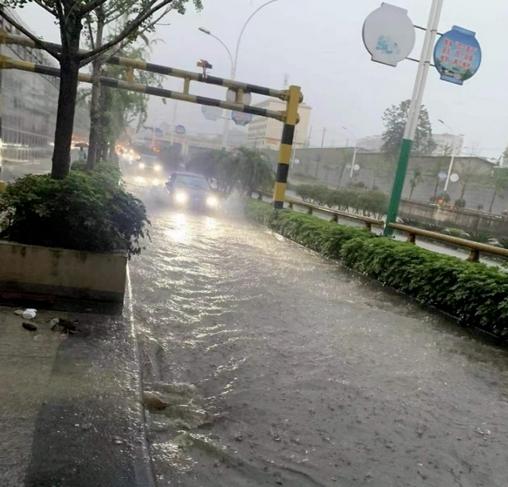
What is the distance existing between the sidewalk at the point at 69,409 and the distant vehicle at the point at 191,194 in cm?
1536

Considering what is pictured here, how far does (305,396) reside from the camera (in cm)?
415

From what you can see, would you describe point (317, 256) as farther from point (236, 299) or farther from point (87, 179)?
point (87, 179)

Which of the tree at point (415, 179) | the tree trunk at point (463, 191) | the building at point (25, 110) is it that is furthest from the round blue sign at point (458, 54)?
the tree at point (415, 179)

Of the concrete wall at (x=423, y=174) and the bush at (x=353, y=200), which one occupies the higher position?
the concrete wall at (x=423, y=174)

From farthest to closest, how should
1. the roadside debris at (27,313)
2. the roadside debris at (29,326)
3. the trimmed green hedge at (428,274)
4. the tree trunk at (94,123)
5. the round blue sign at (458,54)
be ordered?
the tree trunk at (94,123)
the round blue sign at (458,54)
the trimmed green hedge at (428,274)
the roadside debris at (27,313)
the roadside debris at (29,326)

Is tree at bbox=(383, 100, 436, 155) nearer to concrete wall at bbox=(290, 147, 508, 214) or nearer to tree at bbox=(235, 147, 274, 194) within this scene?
concrete wall at bbox=(290, 147, 508, 214)

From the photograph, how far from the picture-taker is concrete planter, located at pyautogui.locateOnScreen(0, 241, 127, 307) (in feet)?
15.2

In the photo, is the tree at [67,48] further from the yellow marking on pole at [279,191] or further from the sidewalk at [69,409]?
the yellow marking on pole at [279,191]

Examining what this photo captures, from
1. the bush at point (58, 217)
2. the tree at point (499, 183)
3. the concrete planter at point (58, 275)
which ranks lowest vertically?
the concrete planter at point (58, 275)

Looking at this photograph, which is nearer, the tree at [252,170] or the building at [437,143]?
the tree at [252,170]

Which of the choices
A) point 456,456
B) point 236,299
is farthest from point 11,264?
point 456,456

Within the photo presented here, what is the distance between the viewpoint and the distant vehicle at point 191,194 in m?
19.5

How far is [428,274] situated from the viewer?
7.84m

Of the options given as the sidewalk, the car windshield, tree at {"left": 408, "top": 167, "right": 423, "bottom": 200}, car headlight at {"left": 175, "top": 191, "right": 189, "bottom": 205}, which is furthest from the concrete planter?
tree at {"left": 408, "top": 167, "right": 423, "bottom": 200}
